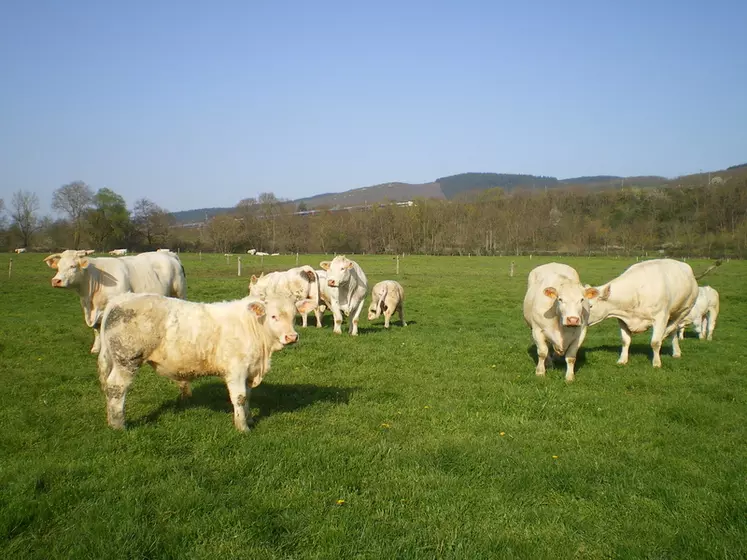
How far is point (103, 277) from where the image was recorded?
1277cm

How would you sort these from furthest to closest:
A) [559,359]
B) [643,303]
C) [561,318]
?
[559,359] < [643,303] < [561,318]

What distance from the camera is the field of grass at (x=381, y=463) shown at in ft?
15.0

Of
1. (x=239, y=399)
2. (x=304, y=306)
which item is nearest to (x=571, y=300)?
(x=304, y=306)

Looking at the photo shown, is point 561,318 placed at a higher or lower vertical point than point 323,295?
higher

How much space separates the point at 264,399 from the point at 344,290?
7658 millimetres

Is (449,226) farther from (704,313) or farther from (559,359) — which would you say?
(559,359)

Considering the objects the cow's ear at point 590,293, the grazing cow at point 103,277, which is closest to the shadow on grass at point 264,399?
the grazing cow at point 103,277

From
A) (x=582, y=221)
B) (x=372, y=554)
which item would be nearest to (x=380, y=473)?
(x=372, y=554)

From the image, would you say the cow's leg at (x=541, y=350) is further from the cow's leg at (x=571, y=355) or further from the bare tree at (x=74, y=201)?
the bare tree at (x=74, y=201)

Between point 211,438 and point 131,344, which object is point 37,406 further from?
point 211,438

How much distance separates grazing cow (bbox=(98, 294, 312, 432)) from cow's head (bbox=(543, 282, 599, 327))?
5.18 metres

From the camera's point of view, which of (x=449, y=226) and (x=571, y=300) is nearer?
(x=571, y=300)

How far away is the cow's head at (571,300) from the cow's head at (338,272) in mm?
6408

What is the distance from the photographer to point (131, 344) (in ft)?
22.3
